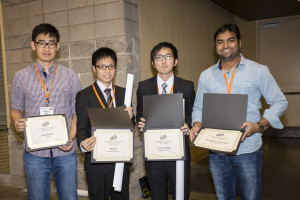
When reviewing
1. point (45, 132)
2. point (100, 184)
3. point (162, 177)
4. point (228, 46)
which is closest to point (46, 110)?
point (45, 132)

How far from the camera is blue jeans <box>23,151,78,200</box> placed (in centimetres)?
190

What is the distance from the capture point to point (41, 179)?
191 centimetres

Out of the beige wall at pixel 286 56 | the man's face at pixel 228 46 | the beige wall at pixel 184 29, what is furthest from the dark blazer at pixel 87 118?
the beige wall at pixel 286 56

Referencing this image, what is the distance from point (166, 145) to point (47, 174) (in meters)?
0.85

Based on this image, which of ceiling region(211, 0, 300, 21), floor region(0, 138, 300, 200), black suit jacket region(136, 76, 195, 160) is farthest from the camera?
ceiling region(211, 0, 300, 21)

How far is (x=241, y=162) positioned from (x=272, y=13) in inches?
229

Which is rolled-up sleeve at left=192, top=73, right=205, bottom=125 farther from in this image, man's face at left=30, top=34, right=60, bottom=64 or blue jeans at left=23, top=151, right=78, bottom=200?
man's face at left=30, top=34, right=60, bottom=64

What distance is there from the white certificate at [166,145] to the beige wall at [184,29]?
5.86ft

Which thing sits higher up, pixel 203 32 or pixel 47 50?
pixel 203 32

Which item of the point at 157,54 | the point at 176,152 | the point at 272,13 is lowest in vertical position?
the point at 176,152

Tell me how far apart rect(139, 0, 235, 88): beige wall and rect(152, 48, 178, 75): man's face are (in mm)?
1489

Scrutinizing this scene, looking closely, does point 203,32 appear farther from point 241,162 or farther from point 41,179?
point 41,179

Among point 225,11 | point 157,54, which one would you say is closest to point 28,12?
point 157,54

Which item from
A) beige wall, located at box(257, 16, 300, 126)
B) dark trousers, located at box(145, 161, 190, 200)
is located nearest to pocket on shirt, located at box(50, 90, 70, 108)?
dark trousers, located at box(145, 161, 190, 200)
